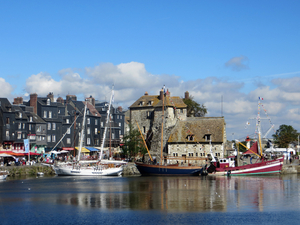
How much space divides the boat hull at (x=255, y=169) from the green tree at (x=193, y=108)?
30850 mm

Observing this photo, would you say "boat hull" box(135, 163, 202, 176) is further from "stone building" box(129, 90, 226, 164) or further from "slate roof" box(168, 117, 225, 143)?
"slate roof" box(168, 117, 225, 143)

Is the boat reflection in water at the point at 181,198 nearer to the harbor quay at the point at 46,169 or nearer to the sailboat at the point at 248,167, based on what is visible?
the sailboat at the point at 248,167

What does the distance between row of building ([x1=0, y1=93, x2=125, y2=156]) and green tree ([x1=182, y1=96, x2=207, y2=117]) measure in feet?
67.3

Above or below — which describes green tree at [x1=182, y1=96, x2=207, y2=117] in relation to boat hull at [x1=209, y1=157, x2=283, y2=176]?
above

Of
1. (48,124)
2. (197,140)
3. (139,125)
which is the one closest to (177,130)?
(197,140)

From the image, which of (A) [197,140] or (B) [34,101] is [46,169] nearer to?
(B) [34,101]

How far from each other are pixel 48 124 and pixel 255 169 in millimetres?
48672

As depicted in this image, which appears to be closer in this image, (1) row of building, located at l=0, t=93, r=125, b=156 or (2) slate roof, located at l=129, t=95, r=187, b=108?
(1) row of building, located at l=0, t=93, r=125, b=156

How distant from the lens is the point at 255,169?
7481 centimetres

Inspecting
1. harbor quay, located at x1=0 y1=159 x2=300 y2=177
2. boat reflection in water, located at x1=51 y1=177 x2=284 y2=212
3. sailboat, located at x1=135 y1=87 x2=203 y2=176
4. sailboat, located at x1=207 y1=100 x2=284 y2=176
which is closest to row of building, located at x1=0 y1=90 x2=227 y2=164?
harbor quay, located at x1=0 y1=159 x2=300 y2=177

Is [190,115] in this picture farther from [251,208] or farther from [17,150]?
[251,208]

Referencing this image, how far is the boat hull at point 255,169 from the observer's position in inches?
2921

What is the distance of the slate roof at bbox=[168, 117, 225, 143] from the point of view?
8662 centimetres

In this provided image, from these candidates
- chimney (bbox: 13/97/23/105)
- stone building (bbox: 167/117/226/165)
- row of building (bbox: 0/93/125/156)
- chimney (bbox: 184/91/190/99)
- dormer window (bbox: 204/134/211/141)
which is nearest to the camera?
stone building (bbox: 167/117/226/165)
